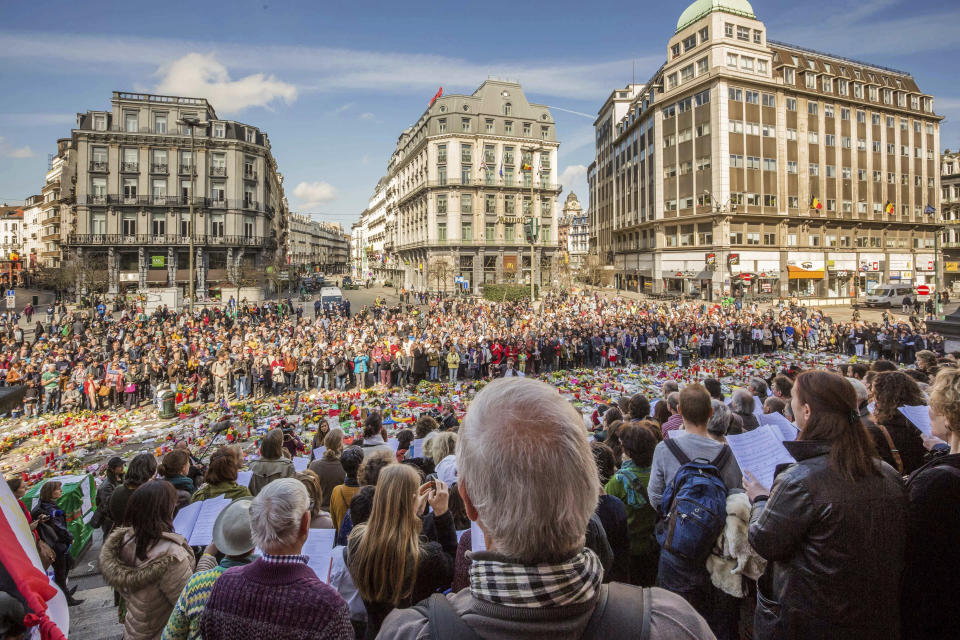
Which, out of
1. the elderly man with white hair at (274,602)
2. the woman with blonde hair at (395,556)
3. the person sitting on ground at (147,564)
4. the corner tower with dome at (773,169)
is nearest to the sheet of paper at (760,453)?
the woman with blonde hair at (395,556)

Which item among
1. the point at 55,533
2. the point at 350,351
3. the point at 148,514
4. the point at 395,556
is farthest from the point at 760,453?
the point at 350,351

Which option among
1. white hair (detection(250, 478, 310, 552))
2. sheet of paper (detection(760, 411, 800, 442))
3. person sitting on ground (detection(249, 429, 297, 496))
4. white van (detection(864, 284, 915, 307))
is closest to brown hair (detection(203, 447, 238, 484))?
person sitting on ground (detection(249, 429, 297, 496))

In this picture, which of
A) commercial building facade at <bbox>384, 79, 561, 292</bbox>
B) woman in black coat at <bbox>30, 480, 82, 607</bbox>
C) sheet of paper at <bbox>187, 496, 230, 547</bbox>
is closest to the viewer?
sheet of paper at <bbox>187, 496, 230, 547</bbox>

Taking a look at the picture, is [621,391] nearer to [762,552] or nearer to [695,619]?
[762,552]

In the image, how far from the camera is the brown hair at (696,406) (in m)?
3.82

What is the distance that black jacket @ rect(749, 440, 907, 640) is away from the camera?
7.95 feet

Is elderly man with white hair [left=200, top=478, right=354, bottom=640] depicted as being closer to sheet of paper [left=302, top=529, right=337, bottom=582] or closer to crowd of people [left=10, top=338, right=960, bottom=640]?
crowd of people [left=10, top=338, right=960, bottom=640]

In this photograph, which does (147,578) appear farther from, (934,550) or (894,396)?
(894,396)

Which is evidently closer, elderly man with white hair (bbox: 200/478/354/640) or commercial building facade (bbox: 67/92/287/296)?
elderly man with white hair (bbox: 200/478/354/640)

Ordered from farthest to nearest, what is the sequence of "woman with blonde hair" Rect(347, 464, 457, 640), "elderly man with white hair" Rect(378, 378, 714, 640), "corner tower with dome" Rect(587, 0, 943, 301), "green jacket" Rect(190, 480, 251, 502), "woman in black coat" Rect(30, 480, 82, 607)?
1. "corner tower with dome" Rect(587, 0, 943, 301)
2. "woman in black coat" Rect(30, 480, 82, 607)
3. "green jacket" Rect(190, 480, 251, 502)
4. "woman with blonde hair" Rect(347, 464, 457, 640)
5. "elderly man with white hair" Rect(378, 378, 714, 640)

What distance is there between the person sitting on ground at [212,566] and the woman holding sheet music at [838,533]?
2.93m

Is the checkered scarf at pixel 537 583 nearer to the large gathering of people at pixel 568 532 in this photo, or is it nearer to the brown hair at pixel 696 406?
the large gathering of people at pixel 568 532

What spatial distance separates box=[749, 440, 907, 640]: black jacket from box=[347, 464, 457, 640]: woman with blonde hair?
1.90 meters

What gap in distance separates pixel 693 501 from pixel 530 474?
2401mm
